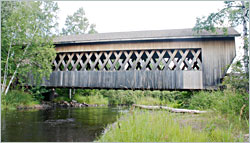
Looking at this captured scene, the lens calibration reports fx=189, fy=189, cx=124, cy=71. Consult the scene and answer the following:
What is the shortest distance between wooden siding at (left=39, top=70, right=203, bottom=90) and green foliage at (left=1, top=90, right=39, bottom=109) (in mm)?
1438

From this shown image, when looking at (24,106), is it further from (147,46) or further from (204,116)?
Answer: (204,116)

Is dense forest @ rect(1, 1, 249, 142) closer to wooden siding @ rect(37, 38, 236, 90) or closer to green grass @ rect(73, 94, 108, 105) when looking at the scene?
green grass @ rect(73, 94, 108, 105)

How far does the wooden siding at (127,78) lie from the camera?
873cm

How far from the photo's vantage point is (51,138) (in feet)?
13.0

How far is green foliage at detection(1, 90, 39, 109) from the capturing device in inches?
363

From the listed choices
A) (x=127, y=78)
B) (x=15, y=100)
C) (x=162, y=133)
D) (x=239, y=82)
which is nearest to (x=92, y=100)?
(x=15, y=100)

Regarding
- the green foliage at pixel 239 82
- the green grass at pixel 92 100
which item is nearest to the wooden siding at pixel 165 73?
the green foliage at pixel 239 82

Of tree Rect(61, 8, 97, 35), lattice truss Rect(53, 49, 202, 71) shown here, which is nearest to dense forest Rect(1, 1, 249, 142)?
lattice truss Rect(53, 49, 202, 71)

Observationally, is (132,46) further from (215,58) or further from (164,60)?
(215,58)

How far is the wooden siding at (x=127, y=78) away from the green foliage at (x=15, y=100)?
56.6 inches

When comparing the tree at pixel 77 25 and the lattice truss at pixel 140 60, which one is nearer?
the lattice truss at pixel 140 60

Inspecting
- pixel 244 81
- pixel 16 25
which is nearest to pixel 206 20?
pixel 244 81

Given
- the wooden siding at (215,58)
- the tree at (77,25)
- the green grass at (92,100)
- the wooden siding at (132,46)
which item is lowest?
the green grass at (92,100)

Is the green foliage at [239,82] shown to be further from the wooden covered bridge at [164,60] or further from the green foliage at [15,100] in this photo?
the green foliage at [15,100]
